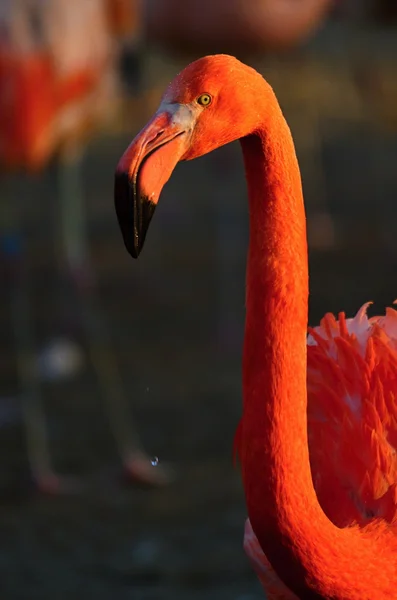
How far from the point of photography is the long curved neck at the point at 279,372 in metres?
1.82

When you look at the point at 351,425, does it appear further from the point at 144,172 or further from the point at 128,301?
the point at 128,301

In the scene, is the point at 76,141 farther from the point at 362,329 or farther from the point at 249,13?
the point at 362,329

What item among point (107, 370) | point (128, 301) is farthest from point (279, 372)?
point (128, 301)

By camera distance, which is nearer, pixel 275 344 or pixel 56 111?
pixel 275 344

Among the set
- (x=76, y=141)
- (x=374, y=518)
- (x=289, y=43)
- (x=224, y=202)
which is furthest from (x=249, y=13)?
(x=374, y=518)

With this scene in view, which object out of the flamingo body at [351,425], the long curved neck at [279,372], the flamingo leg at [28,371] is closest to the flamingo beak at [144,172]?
the long curved neck at [279,372]

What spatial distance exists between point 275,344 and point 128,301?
417 centimetres

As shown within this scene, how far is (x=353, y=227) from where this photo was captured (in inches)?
279

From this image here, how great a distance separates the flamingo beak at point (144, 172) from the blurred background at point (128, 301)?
0.93 meters

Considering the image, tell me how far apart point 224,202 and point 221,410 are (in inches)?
116

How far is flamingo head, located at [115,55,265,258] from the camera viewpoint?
5.26ft

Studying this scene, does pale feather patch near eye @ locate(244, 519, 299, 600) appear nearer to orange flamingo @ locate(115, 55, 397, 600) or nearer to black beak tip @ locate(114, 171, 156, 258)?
orange flamingo @ locate(115, 55, 397, 600)

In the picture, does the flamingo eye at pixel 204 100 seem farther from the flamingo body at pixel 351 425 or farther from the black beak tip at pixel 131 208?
the flamingo body at pixel 351 425

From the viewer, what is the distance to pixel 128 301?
598 centimetres
